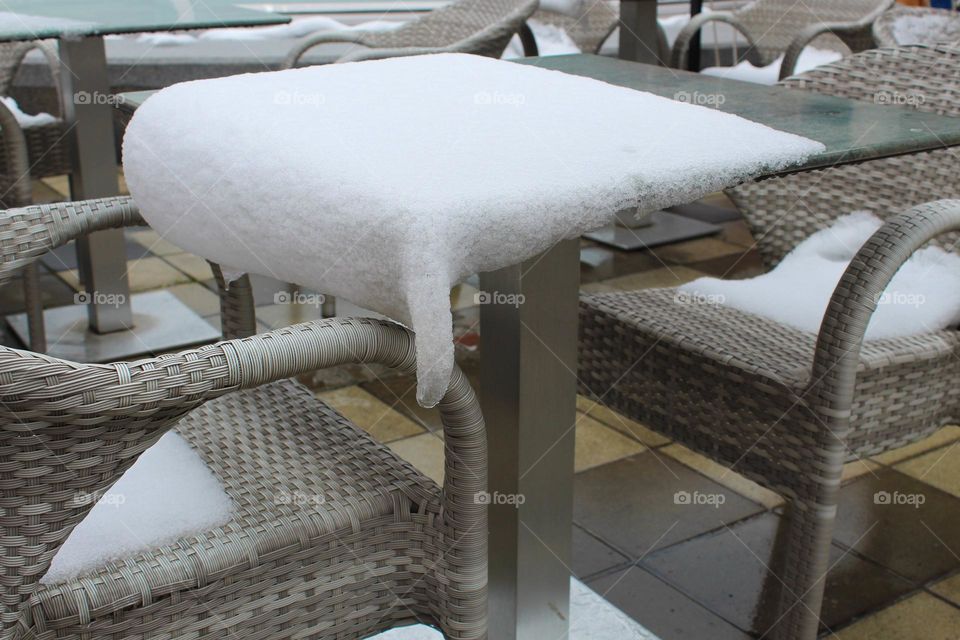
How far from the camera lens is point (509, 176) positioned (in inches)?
36.1

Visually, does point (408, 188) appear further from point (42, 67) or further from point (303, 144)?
point (42, 67)

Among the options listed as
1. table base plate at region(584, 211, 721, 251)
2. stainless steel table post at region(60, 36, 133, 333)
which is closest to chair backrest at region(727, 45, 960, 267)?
stainless steel table post at region(60, 36, 133, 333)

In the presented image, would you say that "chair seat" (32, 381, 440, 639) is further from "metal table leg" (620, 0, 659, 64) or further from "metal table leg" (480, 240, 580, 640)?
"metal table leg" (620, 0, 659, 64)

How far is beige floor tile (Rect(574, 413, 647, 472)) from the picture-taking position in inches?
91.0

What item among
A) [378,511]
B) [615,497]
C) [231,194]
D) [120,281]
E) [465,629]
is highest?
[231,194]

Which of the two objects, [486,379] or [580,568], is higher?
[486,379]

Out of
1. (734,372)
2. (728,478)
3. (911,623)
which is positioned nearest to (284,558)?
(734,372)

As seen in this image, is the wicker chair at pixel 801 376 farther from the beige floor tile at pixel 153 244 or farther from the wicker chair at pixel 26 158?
the beige floor tile at pixel 153 244

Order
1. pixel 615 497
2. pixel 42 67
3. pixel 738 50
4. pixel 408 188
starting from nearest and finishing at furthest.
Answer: pixel 408 188
pixel 615 497
pixel 42 67
pixel 738 50

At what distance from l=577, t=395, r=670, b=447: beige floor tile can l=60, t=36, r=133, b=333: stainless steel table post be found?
132cm

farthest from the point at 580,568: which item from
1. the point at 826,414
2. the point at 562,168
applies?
the point at 562,168

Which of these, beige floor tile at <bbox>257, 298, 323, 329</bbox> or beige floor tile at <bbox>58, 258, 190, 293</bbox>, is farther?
beige floor tile at <bbox>58, 258, 190, 293</bbox>

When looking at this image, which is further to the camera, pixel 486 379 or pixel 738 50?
pixel 738 50

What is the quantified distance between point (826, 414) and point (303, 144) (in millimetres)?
750
